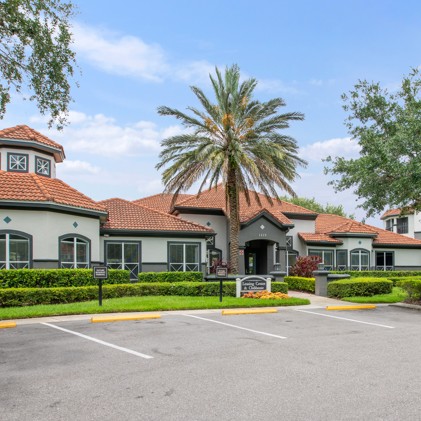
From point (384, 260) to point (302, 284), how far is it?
13855 millimetres

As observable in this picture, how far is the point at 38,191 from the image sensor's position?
66.8ft

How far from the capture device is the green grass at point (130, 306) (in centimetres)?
1480

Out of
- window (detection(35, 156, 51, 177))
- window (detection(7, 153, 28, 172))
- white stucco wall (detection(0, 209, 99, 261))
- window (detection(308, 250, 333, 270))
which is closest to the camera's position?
white stucco wall (detection(0, 209, 99, 261))

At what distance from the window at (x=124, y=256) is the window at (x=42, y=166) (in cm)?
503

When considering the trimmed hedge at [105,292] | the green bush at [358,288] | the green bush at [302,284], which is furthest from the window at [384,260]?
the trimmed hedge at [105,292]

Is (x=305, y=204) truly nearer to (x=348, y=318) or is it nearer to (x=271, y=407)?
(x=348, y=318)

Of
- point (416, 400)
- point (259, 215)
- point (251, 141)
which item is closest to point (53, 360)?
point (416, 400)

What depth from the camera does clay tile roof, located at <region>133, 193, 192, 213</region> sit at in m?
33.1

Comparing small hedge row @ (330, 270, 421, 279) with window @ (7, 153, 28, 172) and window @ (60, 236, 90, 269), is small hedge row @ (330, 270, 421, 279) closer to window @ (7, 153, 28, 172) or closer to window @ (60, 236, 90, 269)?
window @ (60, 236, 90, 269)

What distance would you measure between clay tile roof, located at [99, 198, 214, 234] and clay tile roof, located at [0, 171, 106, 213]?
2.91 meters

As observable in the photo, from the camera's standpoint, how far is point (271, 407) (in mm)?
5832

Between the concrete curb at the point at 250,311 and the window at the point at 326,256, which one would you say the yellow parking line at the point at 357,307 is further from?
the window at the point at 326,256

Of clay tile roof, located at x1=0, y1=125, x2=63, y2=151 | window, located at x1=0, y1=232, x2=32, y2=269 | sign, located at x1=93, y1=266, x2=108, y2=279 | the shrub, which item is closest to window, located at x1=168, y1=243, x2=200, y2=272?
the shrub

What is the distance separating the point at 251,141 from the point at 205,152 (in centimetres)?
314
